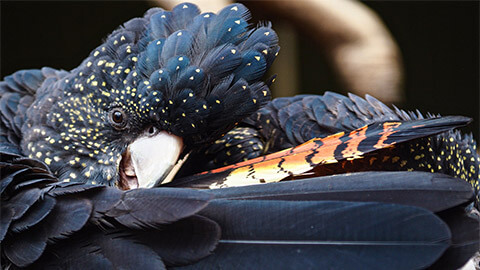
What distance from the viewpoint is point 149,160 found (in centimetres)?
206

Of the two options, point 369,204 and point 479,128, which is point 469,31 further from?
point 369,204

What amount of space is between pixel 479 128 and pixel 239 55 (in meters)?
4.35

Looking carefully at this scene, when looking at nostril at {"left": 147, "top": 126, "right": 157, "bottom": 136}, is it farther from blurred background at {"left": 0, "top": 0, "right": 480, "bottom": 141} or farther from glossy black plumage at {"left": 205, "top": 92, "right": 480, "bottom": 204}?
blurred background at {"left": 0, "top": 0, "right": 480, "bottom": 141}

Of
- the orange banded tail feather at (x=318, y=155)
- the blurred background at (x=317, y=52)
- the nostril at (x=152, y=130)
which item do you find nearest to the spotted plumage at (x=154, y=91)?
the nostril at (x=152, y=130)

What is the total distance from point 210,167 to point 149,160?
35 centimetres

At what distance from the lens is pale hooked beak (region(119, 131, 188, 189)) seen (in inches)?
79.7

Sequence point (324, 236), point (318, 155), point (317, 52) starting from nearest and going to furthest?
1. point (324, 236)
2. point (318, 155)
3. point (317, 52)

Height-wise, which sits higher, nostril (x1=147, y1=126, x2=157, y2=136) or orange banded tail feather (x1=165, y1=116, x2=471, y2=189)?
nostril (x1=147, y1=126, x2=157, y2=136)

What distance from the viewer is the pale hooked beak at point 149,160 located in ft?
6.64

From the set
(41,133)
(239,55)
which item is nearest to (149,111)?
(239,55)

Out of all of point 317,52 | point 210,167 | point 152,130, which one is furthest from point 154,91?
point 317,52

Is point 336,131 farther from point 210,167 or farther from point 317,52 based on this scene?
point 317,52

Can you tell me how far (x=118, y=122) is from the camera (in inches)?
85.2

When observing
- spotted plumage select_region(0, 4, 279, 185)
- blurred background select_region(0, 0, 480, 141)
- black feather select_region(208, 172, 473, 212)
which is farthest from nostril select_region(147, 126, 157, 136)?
blurred background select_region(0, 0, 480, 141)
